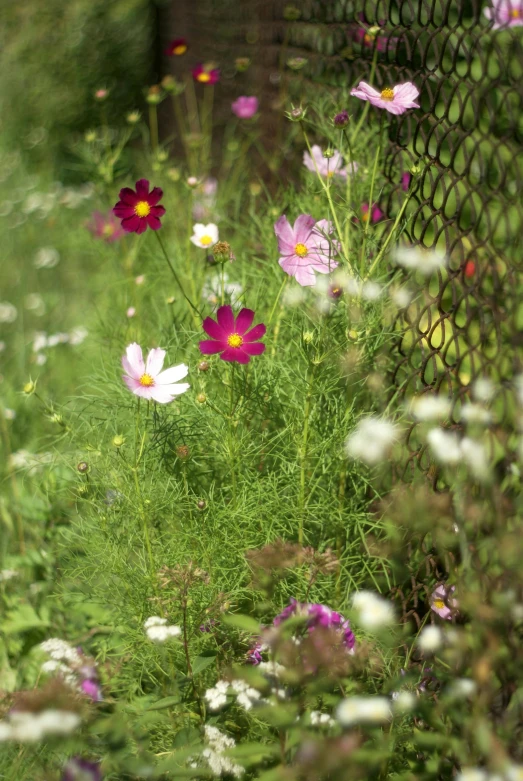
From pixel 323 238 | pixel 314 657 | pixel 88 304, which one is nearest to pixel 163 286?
pixel 88 304

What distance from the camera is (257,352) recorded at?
1.24m

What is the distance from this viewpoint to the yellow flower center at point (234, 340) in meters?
1.26

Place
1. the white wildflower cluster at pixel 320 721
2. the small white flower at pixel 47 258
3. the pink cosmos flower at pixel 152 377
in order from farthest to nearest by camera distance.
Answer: the small white flower at pixel 47 258 < the pink cosmos flower at pixel 152 377 < the white wildflower cluster at pixel 320 721

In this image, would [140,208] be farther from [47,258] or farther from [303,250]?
[47,258]

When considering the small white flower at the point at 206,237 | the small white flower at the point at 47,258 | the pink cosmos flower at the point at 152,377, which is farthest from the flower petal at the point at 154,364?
the small white flower at the point at 47,258

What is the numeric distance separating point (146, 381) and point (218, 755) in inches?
22.9

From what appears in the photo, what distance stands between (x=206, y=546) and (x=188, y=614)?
130 mm

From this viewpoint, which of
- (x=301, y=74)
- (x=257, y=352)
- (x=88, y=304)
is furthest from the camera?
(x=88, y=304)

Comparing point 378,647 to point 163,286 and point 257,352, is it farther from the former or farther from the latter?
point 163,286

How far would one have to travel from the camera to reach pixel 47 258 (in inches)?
124

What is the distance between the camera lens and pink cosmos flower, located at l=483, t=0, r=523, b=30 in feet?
3.33

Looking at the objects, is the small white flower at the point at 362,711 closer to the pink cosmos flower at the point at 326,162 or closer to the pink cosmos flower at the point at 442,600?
the pink cosmos flower at the point at 442,600

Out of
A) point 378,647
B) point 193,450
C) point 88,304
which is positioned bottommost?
point 88,304

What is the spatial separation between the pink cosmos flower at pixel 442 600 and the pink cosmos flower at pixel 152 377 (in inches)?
20.5
